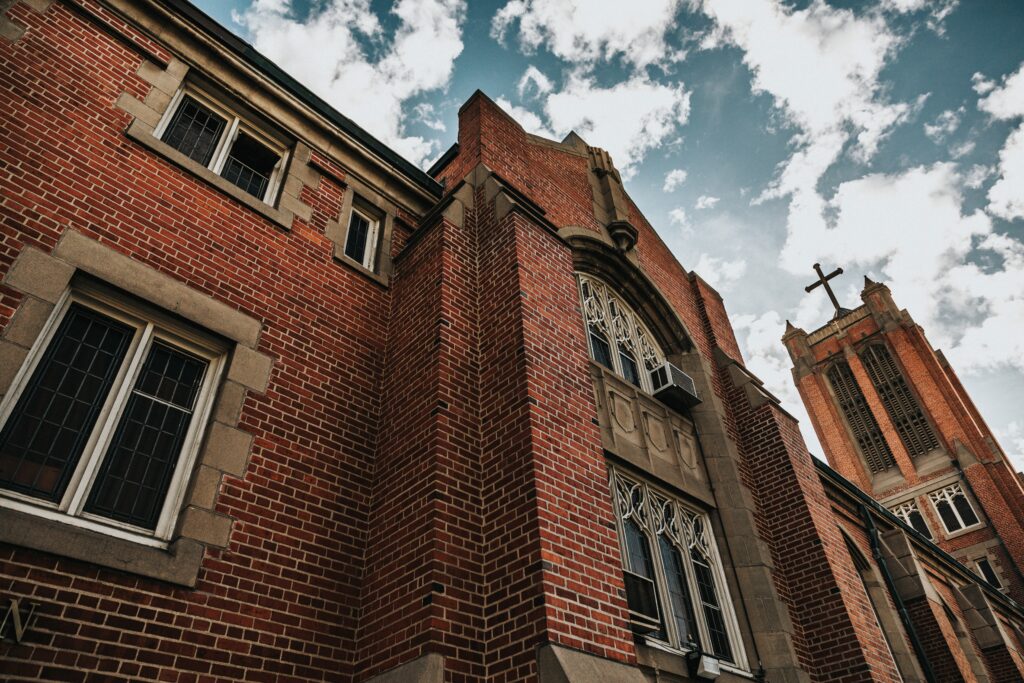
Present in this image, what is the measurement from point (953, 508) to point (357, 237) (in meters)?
38.8

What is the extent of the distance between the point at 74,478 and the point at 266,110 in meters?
5.12

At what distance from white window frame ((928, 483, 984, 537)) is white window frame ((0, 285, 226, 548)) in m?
40.0

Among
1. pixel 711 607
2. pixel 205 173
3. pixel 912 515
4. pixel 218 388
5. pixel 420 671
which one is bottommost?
pixel 420 671

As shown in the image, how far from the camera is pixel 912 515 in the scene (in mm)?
35281

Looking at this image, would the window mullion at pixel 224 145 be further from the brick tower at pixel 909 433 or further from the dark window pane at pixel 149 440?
the brick tower at pixel 909 433

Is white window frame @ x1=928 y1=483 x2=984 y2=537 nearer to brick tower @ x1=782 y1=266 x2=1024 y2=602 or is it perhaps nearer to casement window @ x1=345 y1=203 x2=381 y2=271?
brick tower @ x1=782 y1=266 x2=1024 y2=602

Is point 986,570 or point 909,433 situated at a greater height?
point 909,433

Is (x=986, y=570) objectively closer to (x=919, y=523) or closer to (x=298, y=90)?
(x=919, y=523)

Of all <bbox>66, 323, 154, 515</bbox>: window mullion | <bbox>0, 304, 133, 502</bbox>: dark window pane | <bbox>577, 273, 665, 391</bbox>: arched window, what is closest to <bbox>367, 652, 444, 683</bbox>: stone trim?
<bbox>66, 323, 154, 515</bbox>: window mullion

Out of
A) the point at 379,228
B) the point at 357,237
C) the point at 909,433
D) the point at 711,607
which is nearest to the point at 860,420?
the point at 909,433

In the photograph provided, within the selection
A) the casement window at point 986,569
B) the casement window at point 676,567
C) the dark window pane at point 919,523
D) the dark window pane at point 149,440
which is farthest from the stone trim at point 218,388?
the dark window pane at point 919,523

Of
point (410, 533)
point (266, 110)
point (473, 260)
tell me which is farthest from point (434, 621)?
point (266, 110)

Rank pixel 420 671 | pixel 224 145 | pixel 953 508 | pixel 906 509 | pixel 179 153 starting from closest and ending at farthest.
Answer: pixel 420 671 < pixel 179 153 < pixel 224 145 < pixel 953 508 < pixel 906 509

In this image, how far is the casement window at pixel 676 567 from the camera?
24.1ft
